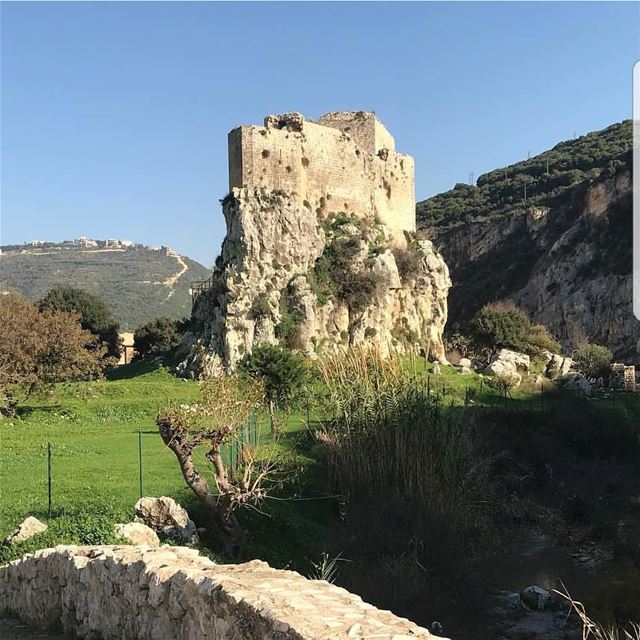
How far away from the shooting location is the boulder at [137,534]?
7910 millimetres

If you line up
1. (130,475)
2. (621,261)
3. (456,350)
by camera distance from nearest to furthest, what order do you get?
(130,475) < (456,350) < (621,261)

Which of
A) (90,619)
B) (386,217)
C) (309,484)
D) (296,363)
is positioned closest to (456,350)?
(386,217)

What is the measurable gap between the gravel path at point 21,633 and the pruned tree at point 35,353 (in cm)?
1194

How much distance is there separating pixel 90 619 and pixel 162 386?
18113 mm

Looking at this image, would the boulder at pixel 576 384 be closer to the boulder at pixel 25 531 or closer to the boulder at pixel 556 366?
the boulder at pixel 556 366

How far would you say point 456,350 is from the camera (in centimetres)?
3666

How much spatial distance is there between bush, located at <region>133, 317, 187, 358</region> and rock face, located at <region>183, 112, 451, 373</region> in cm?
924

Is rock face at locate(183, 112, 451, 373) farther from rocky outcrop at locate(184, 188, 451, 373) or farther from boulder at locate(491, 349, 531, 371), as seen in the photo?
boulder at locate(491, 349, 531, 371)

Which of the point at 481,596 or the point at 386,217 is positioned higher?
the point at 386,217

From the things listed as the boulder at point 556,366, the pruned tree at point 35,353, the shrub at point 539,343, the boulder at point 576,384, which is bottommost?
the boulder at point 576,384

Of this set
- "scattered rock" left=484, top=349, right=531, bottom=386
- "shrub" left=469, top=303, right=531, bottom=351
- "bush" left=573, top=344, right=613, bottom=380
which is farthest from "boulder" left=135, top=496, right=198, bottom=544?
"bush" left=573, top=344, right=613, bottom=380

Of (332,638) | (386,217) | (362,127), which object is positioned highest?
(362,127)

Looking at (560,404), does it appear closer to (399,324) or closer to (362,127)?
(399,324)

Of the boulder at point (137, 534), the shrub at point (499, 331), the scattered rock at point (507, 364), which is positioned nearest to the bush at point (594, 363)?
the shrub at point (499, 331)
